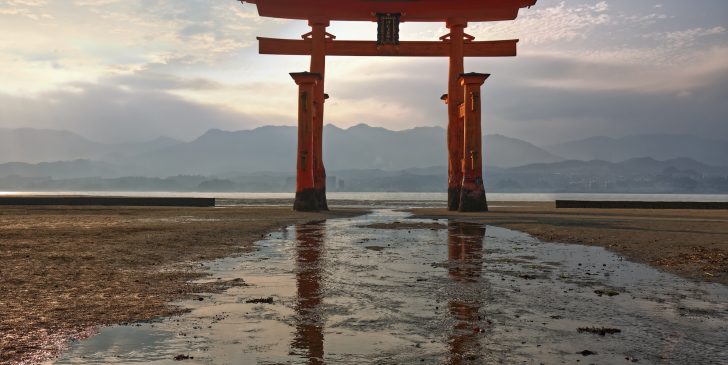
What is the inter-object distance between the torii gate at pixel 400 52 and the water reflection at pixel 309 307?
16693 millimetres

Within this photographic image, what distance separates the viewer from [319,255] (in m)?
9.44

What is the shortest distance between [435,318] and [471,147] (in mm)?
22194

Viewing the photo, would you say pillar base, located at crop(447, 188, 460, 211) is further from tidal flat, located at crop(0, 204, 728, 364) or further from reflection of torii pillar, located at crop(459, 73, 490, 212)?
tidal flat, located at crop(0, 204, 728, 364)

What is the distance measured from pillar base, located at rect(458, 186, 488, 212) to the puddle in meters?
17.6

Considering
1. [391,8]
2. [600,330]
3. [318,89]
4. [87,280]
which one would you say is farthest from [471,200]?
[600,330]

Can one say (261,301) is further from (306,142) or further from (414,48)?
(414,48)

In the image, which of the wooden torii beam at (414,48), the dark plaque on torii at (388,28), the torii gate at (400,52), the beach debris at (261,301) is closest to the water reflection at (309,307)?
the beach debris at (261,301)

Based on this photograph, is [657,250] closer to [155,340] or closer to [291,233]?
[291,233]

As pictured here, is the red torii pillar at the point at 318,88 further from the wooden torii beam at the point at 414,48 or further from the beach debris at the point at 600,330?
the beach debris at the point at 600,330

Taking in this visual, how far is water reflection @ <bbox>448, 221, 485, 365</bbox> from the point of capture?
361 cm

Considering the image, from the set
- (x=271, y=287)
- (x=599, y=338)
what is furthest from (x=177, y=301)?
(x=599, y=338)

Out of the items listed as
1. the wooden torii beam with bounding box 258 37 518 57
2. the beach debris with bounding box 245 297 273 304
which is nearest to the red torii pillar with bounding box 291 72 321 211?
the wooden torii beam with bounding box 258 37 518 57

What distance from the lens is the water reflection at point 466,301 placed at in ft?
11.8

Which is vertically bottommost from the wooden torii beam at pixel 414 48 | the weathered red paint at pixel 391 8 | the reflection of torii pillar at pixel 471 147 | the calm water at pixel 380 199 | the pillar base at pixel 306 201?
the calm water at pixel 380 199
